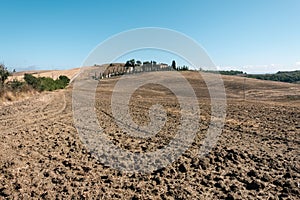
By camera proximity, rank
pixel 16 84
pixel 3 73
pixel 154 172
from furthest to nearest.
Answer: pixel 16 84 → pixel 3 73 → pixel 154 172

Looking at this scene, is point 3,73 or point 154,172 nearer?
point 154,172

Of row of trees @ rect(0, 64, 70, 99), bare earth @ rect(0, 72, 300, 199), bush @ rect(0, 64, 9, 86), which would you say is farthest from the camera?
bush @ rect(0, 64, 9, 86)

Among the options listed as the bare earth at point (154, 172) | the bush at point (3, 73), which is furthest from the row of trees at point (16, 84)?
the bare earth at point (154, 172)

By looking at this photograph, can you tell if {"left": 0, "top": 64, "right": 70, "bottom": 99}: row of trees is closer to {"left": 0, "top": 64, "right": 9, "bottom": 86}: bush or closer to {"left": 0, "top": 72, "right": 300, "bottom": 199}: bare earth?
{"left": 0, "top": 64, "right": 9, "bottom": 86}: bush

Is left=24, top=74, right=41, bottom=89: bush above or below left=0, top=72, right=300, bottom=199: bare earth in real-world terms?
above

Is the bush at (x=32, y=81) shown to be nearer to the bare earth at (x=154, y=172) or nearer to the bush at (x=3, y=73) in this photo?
the bush at (x=3, y=73)

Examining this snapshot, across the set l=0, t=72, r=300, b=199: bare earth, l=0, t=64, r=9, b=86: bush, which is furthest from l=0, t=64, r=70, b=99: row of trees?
l=0, t=72, r=300, b=199: bare earth

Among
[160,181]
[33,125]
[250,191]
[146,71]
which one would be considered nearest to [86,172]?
[160,181]

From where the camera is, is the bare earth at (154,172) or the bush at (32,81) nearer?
the bare earth at (154,172)

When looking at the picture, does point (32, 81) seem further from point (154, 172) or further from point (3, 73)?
point (154, 172)

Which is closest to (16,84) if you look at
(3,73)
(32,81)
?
(3,73)

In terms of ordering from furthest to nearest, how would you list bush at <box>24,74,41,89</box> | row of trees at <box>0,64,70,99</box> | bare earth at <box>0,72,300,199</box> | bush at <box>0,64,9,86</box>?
1. bush at <box>24,74,41,89</box>
2. bush at <box>0,64,9,86</box>
3. row of trees at <box>0,64,70,99</box>
4. bare earth at <box>0,72,300,199</box>

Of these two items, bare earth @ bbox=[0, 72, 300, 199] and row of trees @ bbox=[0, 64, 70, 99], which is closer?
bare earth @ bbox=[0, 72, 300, 199]

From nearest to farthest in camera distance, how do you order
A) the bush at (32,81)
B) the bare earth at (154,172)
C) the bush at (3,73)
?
the bare earth at (154,172), the bush at (3,73), the bush at (32,81)
